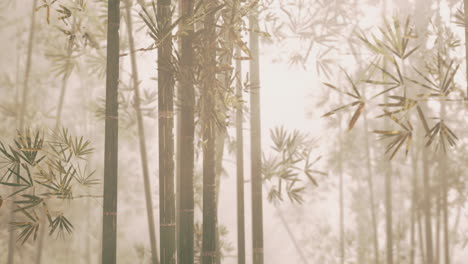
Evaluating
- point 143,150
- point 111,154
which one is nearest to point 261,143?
point 143,150

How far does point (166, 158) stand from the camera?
2.60m

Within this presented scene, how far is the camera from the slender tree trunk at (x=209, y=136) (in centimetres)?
272

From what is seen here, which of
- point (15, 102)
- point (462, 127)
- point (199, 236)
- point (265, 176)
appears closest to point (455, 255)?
point (462, 127)

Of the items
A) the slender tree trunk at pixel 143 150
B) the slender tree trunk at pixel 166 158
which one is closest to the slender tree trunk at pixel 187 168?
the slender tree trunk at pixel 166 158

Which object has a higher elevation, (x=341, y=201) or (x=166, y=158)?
(x=166, y=158)

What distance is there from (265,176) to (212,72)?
1.84 m

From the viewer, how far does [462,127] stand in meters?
5.72

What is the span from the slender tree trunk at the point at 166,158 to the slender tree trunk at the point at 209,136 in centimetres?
19

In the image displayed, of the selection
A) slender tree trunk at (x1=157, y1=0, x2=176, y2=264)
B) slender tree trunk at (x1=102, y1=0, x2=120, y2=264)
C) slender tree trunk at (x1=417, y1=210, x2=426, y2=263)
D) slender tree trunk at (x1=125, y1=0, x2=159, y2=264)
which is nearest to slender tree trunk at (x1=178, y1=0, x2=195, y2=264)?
slender tree trunk at (x1=157, y1=0, x2=176, y2=264)

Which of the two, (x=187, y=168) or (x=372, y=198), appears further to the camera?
(x=372, y=198)

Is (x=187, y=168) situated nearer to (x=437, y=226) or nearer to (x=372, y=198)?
(x=372, y=198)

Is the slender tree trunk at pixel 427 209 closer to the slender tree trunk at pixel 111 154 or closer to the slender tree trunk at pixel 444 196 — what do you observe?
the slender tree trunk at pixel 444 196

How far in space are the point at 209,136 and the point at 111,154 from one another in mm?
603

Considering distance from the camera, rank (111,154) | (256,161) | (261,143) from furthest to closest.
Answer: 1. (261,143)
2. (256,161)
3. (111,154)
